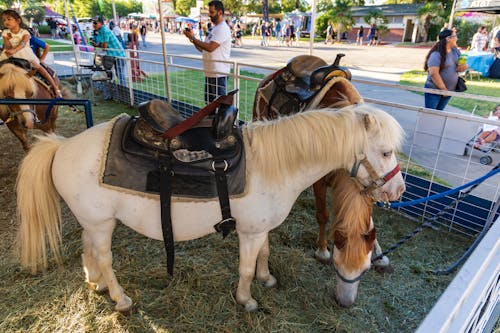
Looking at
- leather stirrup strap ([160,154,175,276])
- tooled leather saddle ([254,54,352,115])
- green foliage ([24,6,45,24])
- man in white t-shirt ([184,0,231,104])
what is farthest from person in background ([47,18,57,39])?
leather stirrup strap ([160,154,175,276])

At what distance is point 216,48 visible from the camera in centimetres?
459

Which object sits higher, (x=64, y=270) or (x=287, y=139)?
(x=287, y=139)

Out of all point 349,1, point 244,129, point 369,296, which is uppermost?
point 349,1

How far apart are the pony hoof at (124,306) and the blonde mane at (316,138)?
1.31 m


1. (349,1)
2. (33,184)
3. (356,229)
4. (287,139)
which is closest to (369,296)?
(356,229)

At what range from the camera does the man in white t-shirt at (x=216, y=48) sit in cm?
433

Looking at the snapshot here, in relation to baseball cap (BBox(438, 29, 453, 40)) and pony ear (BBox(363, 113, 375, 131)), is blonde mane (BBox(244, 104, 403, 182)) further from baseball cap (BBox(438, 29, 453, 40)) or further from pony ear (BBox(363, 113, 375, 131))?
baseball cap (BBox(438, 29, 453, 40))

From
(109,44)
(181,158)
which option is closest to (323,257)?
(181,158)

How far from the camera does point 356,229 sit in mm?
1868

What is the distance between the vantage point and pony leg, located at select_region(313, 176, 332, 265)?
245 centimetres

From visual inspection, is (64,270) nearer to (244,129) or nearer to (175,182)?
(175,182)

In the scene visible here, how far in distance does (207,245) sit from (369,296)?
139 centimetres

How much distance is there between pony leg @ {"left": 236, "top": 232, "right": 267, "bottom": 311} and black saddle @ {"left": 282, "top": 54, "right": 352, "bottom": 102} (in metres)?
1.17

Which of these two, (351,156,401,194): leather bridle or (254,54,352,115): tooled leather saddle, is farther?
(254,54,352,115): tooled leather saddle
